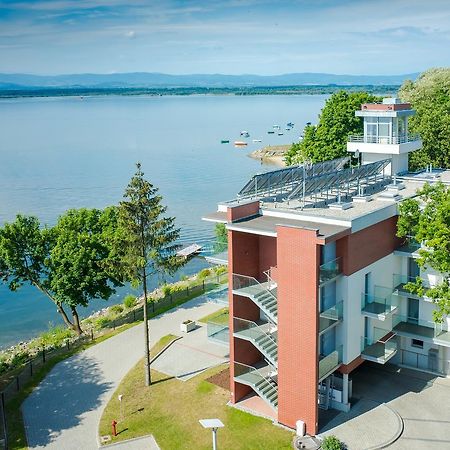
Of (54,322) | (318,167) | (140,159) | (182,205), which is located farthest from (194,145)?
(318,167)

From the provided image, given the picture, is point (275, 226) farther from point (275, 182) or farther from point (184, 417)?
point (184, 417)

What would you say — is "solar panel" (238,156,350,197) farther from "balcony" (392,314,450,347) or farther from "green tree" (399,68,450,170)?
"green tree" (399,68,450,170)

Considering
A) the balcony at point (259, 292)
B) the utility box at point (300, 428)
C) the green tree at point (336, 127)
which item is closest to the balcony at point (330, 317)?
the balcony at point (259, 292)

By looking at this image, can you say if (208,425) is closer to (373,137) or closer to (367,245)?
(367,245)

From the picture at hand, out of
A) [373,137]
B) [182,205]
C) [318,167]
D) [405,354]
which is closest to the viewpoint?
[405,354]

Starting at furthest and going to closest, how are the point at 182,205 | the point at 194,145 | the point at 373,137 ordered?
1. the point at 194,145
2. the point at 182,205
3. the point at 373,137

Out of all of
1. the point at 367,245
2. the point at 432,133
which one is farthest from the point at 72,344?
the point at 432,133
